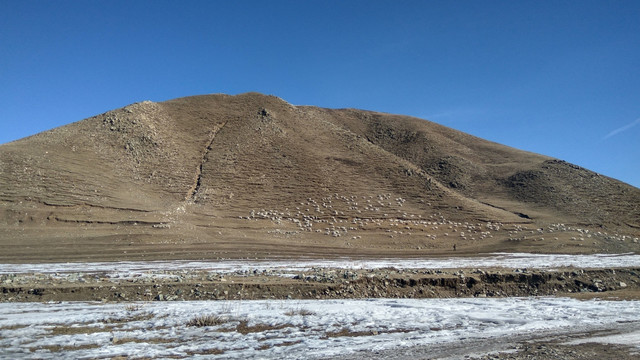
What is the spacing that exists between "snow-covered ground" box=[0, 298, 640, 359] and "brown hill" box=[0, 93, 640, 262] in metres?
17.1

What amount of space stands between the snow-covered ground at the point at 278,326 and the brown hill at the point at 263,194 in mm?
17113

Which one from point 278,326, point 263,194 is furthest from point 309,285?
point 263,194

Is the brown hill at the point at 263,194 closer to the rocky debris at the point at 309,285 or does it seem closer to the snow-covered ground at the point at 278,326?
the rocky debris at the point at 309,285

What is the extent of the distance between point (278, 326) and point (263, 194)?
119ft

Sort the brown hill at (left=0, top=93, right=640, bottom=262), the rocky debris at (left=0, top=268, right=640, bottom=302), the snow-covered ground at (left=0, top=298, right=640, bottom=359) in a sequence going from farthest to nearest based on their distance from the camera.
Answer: the brown hill at (left=0, top=93, right=640, bottom=262), the rocky debris at (left=0, top=268, right=640, bottom=302), the snow-covered ground at (left=0, top=298, right=640, bottom=359)

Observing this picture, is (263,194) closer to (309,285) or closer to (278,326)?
(309,285)

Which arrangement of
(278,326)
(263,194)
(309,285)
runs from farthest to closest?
(263,194)
(309,285)
(278,326)

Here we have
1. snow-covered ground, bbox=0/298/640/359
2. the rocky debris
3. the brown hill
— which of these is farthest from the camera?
the brown hill

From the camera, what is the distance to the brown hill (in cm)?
3138

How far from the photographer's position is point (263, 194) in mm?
44625

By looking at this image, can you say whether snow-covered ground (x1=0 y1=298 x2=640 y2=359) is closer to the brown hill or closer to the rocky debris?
the rocky debris

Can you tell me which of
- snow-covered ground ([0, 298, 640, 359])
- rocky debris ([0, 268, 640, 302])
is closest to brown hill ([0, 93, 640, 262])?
rocky debris ([0, 268, 640, 302])

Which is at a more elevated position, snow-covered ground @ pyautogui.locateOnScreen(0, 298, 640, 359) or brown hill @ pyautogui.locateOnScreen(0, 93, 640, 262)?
brown hill @ pyautogui.locateOnScreen(0, 93, 640, 262)

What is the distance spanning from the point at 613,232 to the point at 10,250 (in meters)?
56.1
